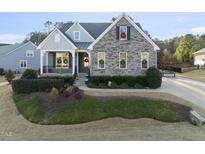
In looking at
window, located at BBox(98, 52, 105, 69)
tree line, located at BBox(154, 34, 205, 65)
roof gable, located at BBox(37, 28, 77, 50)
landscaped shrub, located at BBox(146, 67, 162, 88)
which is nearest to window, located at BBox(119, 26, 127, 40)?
window, located at BBox(98, 52, 105, 69)

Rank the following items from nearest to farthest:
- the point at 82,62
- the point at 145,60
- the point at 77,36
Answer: the point at 145,60
the point at 77,36
the point at 82,62

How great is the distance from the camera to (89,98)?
21.1m

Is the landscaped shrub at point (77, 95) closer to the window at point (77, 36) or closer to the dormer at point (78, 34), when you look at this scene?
the dormer at point (78, 34)

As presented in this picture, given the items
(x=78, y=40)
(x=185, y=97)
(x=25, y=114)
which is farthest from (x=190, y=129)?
(x=78, y=40)

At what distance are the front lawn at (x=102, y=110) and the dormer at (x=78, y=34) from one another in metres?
12.9

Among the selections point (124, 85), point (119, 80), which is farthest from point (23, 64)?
point (124, 85)

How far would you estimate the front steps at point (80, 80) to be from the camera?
28.3m

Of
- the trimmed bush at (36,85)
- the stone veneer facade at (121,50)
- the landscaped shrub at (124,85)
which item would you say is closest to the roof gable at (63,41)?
the stone veneer facade at (121,50)

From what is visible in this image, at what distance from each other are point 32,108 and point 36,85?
12.9 ft

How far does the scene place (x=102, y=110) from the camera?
768 inches

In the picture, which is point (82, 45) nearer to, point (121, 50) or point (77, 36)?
point (77, 36)

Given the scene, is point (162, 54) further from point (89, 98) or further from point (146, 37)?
point (89, 98)

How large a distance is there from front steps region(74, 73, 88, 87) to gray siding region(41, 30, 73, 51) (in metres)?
2.62

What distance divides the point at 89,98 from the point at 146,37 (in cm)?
956
